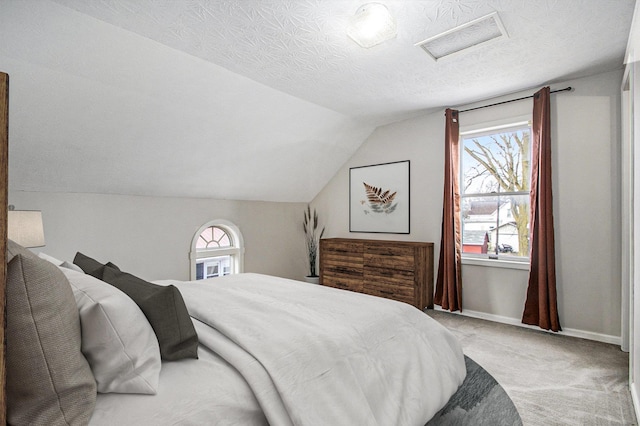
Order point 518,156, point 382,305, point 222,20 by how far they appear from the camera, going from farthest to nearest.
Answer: point 518,156
point 222,20
point 382,305

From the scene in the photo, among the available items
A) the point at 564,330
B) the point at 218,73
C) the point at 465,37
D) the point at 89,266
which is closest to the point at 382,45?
the point at 465,37

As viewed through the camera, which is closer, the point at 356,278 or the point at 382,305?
the point at 382,305

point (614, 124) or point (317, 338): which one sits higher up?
point (614, 124)

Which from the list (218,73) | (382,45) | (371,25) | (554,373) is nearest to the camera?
(371,25)

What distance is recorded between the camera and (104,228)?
3.51 meters

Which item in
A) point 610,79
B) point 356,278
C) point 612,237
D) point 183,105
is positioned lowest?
point 356,278

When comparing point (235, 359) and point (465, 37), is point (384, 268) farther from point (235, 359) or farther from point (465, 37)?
point (235, 359)

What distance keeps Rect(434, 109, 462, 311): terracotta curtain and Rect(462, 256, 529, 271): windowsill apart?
0.40 feet

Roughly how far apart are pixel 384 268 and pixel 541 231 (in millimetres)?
1753

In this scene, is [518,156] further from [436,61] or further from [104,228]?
[104,228]

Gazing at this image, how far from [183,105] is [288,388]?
110 inches

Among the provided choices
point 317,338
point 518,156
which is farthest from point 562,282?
point 317,338

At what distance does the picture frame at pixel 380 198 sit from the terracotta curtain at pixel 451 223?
23.9 inches

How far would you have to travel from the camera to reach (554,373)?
8.16ft
